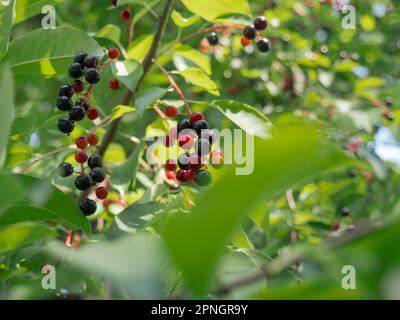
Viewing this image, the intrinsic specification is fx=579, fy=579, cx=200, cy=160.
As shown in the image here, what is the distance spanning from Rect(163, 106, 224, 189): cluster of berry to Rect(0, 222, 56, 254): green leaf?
638 millimetres

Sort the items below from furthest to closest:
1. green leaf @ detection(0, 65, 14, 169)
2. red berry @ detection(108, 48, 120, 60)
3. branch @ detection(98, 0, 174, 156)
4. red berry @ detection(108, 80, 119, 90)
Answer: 1. red berry @ detection(108, 80, 119, 90)
2. branch @ detection(98, 0, 174, 156)
3. red berry @ detection(108, 48, 120, 60)
4. green leaf @ detection(0, 65, 14, 169)

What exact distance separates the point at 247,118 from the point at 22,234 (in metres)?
0.90

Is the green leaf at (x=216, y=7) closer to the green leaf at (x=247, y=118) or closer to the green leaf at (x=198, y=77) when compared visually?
the green leaf at (x=198, y=77)

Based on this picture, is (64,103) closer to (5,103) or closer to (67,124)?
(67,124)

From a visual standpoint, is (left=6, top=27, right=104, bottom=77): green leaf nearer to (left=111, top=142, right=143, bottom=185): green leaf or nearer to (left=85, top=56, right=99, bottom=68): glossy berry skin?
(left=85, top=56, right=99, bottom=68): glossy berry skin

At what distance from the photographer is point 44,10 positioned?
71.4 inches

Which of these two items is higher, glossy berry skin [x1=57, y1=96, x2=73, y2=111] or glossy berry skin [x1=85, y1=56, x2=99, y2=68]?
glossy berry skin [x1=85, y1=56, x2=99, y2=68]

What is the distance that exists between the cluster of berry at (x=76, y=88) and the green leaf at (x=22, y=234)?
0.72 metres

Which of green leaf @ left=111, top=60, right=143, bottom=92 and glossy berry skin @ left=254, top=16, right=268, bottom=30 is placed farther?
glossy berry skin @ left=254, top=16, right=268, bottom=30

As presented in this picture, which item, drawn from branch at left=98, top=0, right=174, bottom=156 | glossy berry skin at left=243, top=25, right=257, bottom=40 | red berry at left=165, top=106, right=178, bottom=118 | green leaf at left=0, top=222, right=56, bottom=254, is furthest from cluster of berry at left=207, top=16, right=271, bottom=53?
green leaf at left=0, top=222, right=56, bottom=254

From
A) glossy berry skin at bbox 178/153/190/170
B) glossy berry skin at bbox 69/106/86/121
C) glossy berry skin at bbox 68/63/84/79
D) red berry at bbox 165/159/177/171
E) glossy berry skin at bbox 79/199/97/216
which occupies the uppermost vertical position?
glossy berry skin at bbox 68/63/84/79

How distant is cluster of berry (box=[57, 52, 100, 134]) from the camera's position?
162 cm
